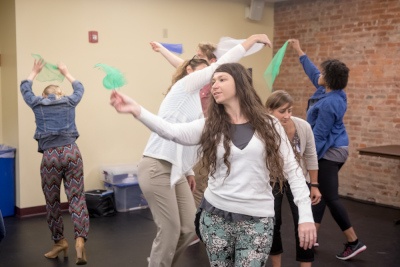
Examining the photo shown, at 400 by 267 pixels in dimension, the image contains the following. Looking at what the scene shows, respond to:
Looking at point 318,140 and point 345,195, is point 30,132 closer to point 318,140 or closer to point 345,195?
point 318,140

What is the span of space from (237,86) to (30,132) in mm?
3750

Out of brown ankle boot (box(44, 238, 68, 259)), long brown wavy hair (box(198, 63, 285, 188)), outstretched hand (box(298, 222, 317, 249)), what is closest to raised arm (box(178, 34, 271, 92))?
long brown wavy hair (box(198, 63, 285, 188))

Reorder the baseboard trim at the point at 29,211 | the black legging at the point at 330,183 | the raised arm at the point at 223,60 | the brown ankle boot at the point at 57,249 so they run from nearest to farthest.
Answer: the raised arm at the point at 223,60 → the black legging at the point at 330,183 → the brown ankle boot at the point at 57,249 → the baseboard trim at the point at 29,211

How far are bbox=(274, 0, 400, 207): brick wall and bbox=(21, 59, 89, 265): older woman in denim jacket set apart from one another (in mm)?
3723

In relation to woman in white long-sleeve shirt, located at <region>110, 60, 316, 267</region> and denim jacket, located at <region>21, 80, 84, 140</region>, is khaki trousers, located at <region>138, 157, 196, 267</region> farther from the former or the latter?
denim jacket, located at <region>21, 80, 84, 140</region>

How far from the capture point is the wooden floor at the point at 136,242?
4.14 metres

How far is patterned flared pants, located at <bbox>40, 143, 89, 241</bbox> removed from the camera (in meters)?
4.03

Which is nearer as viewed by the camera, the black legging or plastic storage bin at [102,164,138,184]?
the black legging

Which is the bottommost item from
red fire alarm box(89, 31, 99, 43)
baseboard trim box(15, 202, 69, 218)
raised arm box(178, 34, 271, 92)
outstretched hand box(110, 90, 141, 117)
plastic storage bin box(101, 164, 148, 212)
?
baseboard trim box(15, 202, 69, 218)

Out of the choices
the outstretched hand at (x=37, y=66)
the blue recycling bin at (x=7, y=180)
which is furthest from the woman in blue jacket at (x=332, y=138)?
the blue recycling bin at (x=7, y=180)

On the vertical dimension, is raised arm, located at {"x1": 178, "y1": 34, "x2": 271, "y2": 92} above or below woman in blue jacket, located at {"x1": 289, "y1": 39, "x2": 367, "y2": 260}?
above

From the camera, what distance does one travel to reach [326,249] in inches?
177

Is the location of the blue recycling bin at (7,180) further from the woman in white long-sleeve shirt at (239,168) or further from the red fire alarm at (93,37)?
the woman in white long-sleeve shirt at (239,168)

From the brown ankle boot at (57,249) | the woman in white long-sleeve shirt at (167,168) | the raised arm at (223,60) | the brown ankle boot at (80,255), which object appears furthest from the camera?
the brown ankle boot at (57,249)
